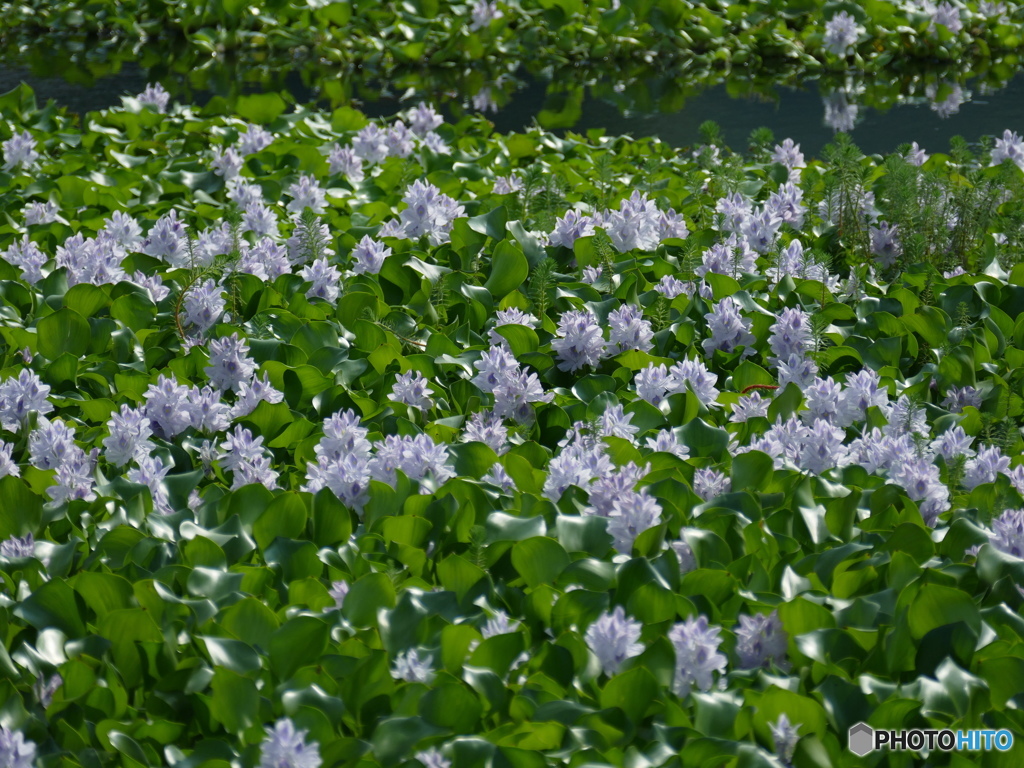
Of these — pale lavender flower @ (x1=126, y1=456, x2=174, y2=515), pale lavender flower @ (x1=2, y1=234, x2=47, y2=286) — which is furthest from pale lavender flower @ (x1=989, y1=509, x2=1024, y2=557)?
pale lavender flower @ (x1=2, y1=234, x2=47, y2=286)

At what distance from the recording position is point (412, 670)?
1953 mm

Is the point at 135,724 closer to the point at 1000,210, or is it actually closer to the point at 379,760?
the point at 379,760

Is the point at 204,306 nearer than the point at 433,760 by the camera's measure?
No

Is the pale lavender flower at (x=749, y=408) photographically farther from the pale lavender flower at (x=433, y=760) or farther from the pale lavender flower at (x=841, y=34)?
the pale lavender flower at (x=841, y=34)

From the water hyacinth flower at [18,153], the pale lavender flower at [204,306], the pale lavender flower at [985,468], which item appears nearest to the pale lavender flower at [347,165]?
the water hyacinth flower at [18,153]

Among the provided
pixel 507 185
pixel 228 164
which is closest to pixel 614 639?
pixel 507 185

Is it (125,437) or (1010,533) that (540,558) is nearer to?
(1010,533)

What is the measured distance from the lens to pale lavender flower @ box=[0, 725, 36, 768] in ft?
5.64

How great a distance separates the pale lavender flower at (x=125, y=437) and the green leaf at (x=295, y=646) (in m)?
0.84

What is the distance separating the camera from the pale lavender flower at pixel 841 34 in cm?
862

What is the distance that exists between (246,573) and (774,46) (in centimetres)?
789

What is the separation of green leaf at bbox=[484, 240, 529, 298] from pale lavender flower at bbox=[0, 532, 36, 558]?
72.9 inches

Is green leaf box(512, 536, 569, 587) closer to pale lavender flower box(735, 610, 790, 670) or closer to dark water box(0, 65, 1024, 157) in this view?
pale lavender flower box(735, 610, 790, 670)

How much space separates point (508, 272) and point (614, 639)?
201cm
